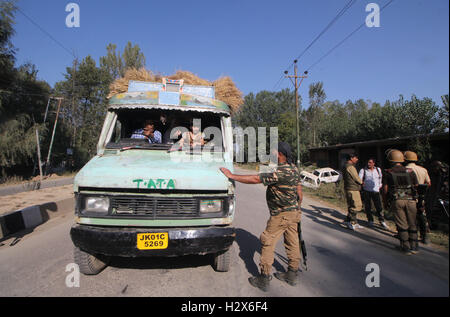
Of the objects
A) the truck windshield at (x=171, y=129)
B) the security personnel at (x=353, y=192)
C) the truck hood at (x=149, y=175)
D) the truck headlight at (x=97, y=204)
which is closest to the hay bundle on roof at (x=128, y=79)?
the truck windshield at (x=171, y=129)

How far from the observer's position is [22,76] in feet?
56.7

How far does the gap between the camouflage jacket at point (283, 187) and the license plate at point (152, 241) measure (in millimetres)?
1322

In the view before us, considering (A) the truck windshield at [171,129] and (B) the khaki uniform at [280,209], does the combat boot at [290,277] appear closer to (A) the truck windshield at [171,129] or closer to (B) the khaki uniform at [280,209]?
(B) the khaki uniform at [280,209]

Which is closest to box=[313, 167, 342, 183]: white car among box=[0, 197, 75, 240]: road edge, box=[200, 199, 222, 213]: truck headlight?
box=[0, 197, 75, 240]: road edge

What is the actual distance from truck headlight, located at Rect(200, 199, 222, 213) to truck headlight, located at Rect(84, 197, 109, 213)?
1.11 metres

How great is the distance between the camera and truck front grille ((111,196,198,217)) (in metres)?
2.94

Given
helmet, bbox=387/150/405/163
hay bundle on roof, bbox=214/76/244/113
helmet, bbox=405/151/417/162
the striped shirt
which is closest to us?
helmet, bbox=387/150/405/163

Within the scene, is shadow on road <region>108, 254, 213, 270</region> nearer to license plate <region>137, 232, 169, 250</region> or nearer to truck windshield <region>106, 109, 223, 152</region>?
license plate <region>137, 232, 169, 250</region>

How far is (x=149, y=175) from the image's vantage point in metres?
2.96

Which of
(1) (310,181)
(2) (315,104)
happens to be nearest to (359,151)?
(1) (310,181)

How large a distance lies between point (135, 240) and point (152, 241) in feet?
0.61
